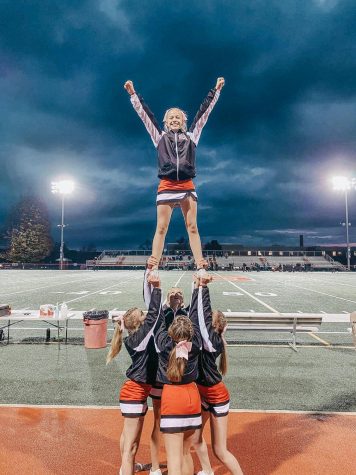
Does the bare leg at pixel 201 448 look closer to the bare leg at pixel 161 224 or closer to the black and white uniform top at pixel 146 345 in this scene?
the black and white uniform top at pixel 146 345

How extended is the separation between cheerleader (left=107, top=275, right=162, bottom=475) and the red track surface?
0.63m

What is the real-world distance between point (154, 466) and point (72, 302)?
567 inches

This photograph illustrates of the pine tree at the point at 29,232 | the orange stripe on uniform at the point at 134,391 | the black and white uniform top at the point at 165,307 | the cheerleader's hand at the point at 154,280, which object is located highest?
the pine tree at the point at 29,232

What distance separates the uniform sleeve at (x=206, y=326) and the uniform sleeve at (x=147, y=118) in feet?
7.02

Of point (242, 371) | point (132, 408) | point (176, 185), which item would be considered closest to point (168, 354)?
point (132, 408)

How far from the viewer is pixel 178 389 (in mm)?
3221

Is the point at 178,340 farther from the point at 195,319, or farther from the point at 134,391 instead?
the point at 134,391

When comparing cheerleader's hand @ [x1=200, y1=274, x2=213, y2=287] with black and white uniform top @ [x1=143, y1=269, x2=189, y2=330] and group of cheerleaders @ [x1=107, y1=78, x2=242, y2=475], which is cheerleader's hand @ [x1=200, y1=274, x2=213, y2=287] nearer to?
group of cheerleaders @ [x1=107, y1=78, x2=242, y2=475]

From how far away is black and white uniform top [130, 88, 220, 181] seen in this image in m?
4.31

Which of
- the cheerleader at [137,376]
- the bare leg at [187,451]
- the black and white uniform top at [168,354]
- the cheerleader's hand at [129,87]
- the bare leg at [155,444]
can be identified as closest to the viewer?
the black and white uniform top at [168,354]

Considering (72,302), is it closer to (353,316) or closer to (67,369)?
(67,369)

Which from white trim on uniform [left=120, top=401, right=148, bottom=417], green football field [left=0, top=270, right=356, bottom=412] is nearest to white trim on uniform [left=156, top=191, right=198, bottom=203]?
white trim on uniform [left=120, top=401, right=148, bottom=417]

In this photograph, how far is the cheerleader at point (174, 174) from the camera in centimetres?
432

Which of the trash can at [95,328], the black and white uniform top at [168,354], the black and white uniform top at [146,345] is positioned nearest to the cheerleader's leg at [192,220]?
the black and white uniform top at [146,345]
